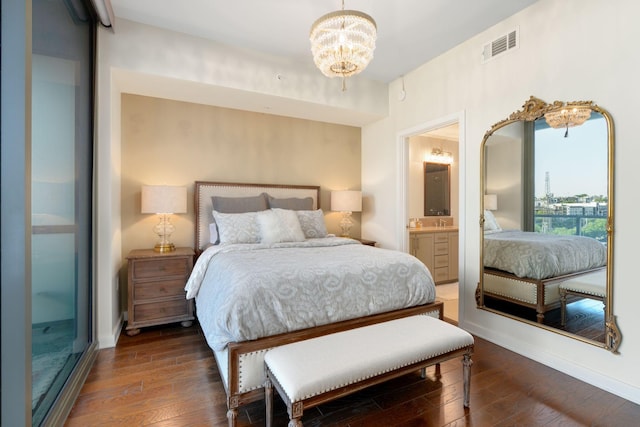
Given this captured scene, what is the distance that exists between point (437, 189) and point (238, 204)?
3652mm

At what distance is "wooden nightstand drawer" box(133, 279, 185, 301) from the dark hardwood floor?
0.60m

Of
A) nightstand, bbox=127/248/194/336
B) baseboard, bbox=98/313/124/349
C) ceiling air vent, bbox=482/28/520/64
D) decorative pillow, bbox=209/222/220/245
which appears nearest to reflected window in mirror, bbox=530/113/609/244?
ceiling air vent, bbox=482/28/520/64

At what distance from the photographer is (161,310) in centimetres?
300

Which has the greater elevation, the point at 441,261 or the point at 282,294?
the point at 282,294

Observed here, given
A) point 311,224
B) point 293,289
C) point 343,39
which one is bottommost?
point 293,289

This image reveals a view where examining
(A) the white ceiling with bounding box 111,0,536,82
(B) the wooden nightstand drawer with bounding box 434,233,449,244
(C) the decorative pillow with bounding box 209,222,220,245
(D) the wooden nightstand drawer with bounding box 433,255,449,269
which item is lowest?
(D) the wooden nightstand drawer with bounding box 433,255,449,269

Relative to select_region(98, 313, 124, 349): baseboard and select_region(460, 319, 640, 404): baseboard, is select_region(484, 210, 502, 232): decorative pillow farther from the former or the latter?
select_region(98, 313, 124, 349): baseboard

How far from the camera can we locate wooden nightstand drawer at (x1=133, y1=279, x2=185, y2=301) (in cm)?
292

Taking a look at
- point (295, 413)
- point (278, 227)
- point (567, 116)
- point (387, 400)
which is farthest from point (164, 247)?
point (567, 116)

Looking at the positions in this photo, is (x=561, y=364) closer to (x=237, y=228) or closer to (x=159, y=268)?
(x=237, y=228)

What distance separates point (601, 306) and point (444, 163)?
3793 millimetres

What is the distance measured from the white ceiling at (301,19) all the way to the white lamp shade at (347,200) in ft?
5.82

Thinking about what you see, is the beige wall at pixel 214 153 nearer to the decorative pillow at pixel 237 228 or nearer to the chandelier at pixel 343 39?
the decorative pillow at pixel 237 228

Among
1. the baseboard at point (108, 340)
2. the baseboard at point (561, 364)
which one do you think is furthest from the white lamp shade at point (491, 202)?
the baseboard at point (108, 340)
